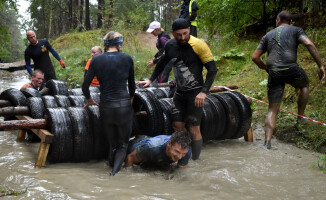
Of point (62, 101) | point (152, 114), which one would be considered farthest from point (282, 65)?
point (62, 101)

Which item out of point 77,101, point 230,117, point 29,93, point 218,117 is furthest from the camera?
point 29,93

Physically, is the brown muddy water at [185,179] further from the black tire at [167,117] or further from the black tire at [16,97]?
the black tire at [16,97]

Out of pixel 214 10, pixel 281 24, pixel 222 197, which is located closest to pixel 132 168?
pixel 222 197

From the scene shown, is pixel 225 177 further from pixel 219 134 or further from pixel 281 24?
pixel 281 24

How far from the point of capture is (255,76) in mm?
9094

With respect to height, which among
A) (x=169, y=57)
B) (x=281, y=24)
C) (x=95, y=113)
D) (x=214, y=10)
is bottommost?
(x=95, y=113)

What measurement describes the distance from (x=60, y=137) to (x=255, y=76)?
6.71 m

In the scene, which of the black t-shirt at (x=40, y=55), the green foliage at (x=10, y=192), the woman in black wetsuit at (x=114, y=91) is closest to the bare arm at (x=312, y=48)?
the woman in black wetsuit at (x=114, y=91)

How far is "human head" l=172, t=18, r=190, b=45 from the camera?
3.99m

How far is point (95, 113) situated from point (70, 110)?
1.28 ft

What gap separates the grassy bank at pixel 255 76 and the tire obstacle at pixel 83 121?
110 cm

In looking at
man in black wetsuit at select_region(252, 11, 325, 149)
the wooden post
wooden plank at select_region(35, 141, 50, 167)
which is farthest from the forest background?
wooden plank at select_region(35, 141, 50, 167)

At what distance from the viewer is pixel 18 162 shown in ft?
14.4

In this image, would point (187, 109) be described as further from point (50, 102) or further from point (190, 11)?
point (190, 11)
